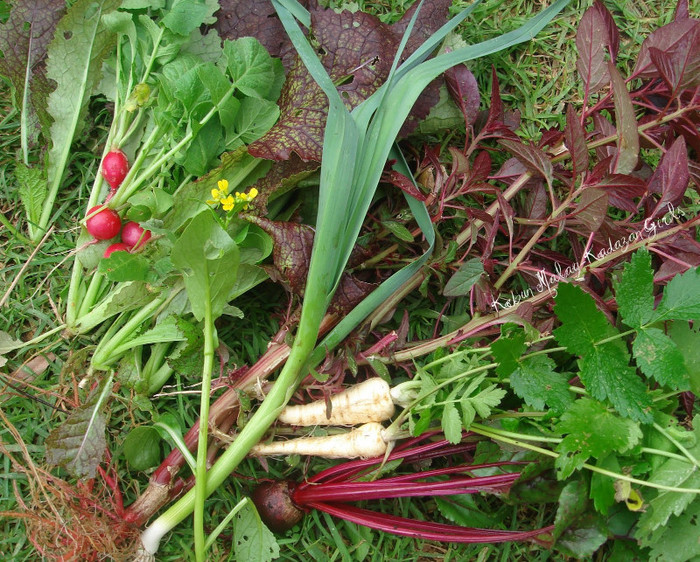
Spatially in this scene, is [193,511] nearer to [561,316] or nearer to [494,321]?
[494,321]

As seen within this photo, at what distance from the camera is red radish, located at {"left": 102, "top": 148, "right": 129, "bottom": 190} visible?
134 centimetres

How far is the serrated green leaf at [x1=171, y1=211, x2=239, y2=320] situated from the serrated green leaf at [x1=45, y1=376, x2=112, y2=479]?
344mm

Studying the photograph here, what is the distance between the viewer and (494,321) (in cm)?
124

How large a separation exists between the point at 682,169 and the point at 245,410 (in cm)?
104

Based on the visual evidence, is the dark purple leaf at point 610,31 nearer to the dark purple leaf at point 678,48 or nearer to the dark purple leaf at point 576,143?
the dark purple leaf at point 678,48

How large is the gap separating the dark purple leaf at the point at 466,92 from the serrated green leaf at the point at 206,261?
0.62 metres

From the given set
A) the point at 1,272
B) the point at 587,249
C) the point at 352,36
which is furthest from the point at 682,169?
the point at 1,272

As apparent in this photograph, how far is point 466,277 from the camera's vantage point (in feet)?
4.09

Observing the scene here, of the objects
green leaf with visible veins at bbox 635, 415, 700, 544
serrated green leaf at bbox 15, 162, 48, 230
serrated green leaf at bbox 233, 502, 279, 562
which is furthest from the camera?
serrated green leaf at bbox 15, 162, 48, 230

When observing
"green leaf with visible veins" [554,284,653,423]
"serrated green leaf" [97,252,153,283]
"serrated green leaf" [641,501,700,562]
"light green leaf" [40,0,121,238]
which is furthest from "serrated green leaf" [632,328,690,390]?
"light green leaf" [40,0,121,238]

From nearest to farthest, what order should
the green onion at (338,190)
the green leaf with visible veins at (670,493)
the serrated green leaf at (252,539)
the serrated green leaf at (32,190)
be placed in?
the green leaf with visible veins at (670,493) < the green onion at (338,190) < the serrated green leaf at (252,539) < the serrated green leaf at (32,190)

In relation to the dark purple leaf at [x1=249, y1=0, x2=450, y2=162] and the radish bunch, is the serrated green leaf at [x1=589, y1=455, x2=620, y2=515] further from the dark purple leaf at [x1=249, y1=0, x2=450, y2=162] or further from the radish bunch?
the radish bunch

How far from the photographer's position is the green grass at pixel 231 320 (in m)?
1.35

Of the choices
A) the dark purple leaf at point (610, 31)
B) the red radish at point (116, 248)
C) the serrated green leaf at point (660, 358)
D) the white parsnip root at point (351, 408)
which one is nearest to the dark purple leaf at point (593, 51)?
the dark purple leaf at point (610, 31)
